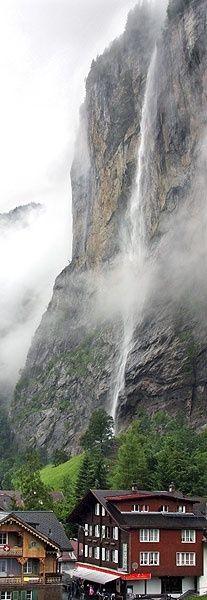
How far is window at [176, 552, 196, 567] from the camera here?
77.0m

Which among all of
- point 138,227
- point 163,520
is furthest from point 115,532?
point 138,227

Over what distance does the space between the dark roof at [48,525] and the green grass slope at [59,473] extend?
49991 mm

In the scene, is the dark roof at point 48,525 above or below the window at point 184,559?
above

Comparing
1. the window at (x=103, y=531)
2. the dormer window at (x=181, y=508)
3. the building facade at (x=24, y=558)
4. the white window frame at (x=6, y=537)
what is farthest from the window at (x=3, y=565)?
the dormer window at (x=181, y=508)

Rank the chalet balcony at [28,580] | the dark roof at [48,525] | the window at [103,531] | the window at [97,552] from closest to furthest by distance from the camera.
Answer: the chalet balcony at [28,580] → the dark roof at [48,525] → the window at [103,531] → the window at [97,552]

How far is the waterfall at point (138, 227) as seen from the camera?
591 ft

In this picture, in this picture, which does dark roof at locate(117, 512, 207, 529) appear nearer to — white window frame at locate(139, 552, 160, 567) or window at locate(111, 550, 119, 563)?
white window frame at locate(139, 552, 160, 567)

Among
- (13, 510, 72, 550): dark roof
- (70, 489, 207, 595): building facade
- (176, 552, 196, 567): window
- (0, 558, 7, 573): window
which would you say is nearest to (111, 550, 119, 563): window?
(70, 489, 207, 595): building facade

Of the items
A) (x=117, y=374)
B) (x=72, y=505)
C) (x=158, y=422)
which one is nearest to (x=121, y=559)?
(x=72, y=505)

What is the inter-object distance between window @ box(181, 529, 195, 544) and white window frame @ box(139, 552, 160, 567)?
258cm

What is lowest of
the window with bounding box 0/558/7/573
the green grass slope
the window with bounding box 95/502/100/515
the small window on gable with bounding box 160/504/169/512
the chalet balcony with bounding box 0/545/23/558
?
the window with bounding box 0/558/7/573

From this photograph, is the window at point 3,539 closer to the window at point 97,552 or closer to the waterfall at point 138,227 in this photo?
the window at point 97,552

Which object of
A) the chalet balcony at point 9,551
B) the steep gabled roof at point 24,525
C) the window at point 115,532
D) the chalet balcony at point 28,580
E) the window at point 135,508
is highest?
the window at point 135,508

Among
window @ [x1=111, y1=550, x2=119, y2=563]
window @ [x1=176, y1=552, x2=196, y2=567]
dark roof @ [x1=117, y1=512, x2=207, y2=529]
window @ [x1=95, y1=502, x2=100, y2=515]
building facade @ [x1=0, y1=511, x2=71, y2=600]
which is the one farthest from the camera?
window @ [x1=95, y1=502, x2=100, y2=515]
